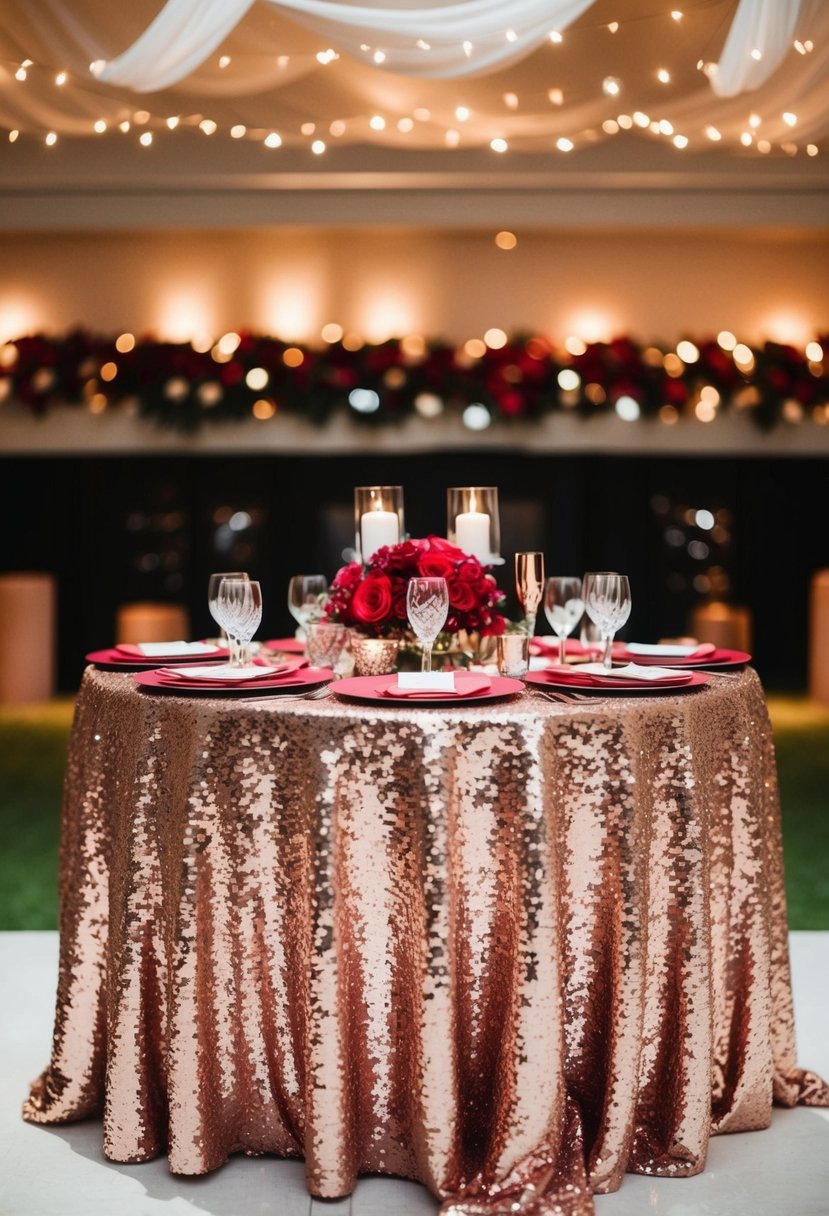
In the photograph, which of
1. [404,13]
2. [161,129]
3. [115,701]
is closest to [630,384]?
[161,129]

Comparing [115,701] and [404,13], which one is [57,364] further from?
[115,701]

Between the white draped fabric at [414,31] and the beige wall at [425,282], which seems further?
the beige wall at [425,282]

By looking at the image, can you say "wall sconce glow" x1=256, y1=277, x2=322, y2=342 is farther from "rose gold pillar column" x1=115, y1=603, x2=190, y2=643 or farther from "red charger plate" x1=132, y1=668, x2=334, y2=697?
"red charger plate" x1=132, y1=668, x2=334, y2=697

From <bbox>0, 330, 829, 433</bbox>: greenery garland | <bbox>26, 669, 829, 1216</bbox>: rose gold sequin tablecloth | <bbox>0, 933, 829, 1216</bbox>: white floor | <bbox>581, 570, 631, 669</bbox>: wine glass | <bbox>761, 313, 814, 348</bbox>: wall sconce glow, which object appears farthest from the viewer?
<bbox>761, 313, 814, 348</bbox>: wall sconce glow

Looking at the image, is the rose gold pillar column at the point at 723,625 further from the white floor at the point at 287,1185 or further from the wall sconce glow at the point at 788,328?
the white floor at the point at 287,1185

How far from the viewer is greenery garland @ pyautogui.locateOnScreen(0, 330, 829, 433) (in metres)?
7.18

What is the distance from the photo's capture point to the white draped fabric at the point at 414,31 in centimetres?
354

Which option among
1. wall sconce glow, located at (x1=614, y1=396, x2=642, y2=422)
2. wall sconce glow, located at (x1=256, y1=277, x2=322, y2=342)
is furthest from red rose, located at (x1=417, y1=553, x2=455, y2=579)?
wall sconce glow, located at (x1=256, y1=277, x2=322, y2=342)

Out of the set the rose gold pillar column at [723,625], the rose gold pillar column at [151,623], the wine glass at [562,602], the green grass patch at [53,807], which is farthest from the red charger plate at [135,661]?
the rose gold pillar column at [723,625]

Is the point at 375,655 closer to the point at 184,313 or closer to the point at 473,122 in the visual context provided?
the point at 473,122

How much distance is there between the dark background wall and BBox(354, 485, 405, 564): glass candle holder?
4575 mm

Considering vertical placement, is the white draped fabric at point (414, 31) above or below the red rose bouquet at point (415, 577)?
above

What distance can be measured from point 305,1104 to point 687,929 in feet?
2.36

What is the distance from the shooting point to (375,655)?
2387 mm
